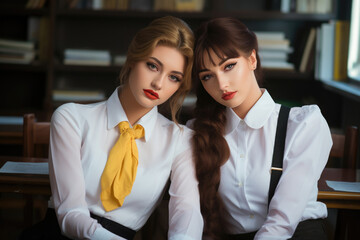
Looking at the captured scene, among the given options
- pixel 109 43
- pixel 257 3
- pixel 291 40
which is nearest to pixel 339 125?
pixel 291 40

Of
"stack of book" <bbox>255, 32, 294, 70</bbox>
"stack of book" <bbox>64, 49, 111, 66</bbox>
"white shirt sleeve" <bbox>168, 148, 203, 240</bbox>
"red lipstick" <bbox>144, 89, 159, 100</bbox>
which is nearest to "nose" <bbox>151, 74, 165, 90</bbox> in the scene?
"red lipstick" <bbox>144, 89, 159, 100</bbox>

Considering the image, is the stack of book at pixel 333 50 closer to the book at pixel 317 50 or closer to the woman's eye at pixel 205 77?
the book at pixel 317 50

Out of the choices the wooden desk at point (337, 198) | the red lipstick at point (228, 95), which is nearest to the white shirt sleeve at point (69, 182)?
the red lipstick at point (228, 95)

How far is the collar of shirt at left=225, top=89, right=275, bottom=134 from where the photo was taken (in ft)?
5.62

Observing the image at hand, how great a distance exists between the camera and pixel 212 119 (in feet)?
5.82

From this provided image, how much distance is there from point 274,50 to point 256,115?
7.28 feet

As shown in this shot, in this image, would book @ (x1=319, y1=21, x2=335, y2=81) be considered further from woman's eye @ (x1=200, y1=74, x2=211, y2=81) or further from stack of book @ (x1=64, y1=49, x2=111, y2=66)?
woman's eye @ (x1=200, y1=74, x2=211, y2=81)

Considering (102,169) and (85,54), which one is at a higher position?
(85,54)

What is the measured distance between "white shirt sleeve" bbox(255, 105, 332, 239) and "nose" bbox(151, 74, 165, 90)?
17.6 inches

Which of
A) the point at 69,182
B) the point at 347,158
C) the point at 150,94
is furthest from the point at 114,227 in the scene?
the point at 347,158

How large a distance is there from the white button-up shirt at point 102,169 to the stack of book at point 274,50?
2.20 meters

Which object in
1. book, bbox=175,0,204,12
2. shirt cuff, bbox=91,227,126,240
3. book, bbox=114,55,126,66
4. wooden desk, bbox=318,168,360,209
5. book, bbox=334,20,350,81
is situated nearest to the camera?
shirt cuff, bbox=91,227,126,240

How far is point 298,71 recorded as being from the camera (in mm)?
3910

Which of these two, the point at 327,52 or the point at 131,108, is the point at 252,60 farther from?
the point at 327,52
